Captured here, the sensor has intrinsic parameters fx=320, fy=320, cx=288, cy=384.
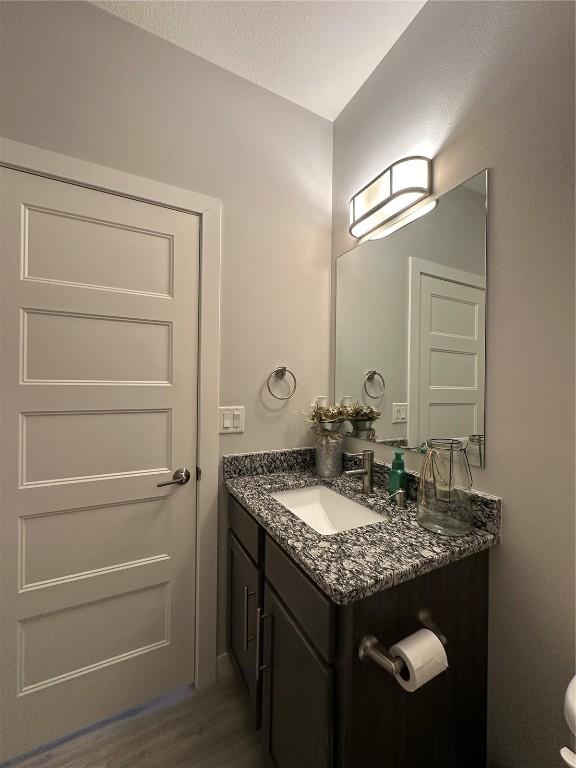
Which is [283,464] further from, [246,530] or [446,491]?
[446,491]

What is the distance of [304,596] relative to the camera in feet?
2.82

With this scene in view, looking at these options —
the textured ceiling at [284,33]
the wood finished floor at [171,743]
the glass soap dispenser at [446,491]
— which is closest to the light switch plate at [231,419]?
the glass soap dispenser at [446,491]

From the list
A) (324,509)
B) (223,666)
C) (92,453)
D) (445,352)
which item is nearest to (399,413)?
(445,352)

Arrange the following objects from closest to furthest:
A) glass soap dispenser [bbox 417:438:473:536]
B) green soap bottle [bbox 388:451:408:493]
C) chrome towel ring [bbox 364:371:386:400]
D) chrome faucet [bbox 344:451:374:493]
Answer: glass soap dispenser [bbox 417:438:473:536], green soap bottle [bbox 388:451:408:493], chrome faucet [bbox 344:451:374:493], chrome towel ring [bbox 364:371:386:400]

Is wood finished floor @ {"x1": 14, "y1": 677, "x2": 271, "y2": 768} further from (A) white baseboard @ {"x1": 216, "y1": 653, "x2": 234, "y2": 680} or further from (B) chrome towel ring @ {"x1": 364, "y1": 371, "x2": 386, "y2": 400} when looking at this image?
(B) chrome towel ring @ {"x1": 364, "y1": 371, "x2": 386, "y2": 400}

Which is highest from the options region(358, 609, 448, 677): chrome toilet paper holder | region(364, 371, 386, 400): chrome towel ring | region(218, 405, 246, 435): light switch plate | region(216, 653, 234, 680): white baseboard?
→ region(364, 371, 386, 400): chrome towel ring

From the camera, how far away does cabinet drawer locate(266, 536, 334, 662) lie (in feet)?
2.52

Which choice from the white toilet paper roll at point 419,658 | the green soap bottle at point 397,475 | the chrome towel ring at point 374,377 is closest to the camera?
the white toilet paper roll at point 419,658

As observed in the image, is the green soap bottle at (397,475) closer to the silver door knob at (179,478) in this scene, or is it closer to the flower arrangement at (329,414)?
the flower arrangement at (329,414)

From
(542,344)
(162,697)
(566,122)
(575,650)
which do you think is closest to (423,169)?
(566,122)

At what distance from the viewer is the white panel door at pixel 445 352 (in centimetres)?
105

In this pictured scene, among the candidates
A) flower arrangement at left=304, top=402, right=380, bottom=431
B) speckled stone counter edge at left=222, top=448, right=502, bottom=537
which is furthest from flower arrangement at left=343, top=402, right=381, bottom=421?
speckled stone counter edge at left=222, top=448, right=502, bottom=537

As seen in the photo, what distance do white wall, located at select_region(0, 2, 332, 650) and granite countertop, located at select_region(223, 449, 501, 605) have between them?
40 centimetres

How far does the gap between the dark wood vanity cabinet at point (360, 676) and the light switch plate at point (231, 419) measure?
1.66 ft
